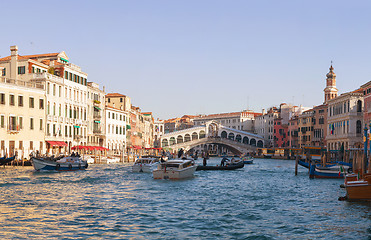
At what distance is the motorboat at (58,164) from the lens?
30344 millimetres

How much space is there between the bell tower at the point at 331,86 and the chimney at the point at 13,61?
54.5m

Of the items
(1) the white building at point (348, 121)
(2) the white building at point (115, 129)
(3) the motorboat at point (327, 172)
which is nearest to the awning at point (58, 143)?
(2) the white building at point (115, 129)

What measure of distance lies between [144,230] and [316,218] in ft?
16.8

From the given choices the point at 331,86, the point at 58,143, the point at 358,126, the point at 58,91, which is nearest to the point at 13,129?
the point at 58,143

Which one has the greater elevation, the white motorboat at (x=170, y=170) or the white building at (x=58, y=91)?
the white building at (x=58, y=91)

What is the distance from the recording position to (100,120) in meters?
55.0

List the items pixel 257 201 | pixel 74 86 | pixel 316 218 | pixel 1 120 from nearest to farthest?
pixel 316 218, pixel 257 201, pixel 1 120, pixel 74 86

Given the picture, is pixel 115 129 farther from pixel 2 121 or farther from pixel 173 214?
pixel 173 214

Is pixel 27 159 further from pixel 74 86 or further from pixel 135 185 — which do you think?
pixel 135 185

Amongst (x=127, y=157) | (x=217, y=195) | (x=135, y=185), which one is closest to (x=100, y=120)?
(x=127, y=157)

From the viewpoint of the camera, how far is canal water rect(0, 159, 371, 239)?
1130cm

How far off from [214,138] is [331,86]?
21.7 metres

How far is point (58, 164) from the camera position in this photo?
31.8 metres

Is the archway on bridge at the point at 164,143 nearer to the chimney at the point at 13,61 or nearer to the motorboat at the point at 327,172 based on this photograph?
the chimney at the point at 13,61
